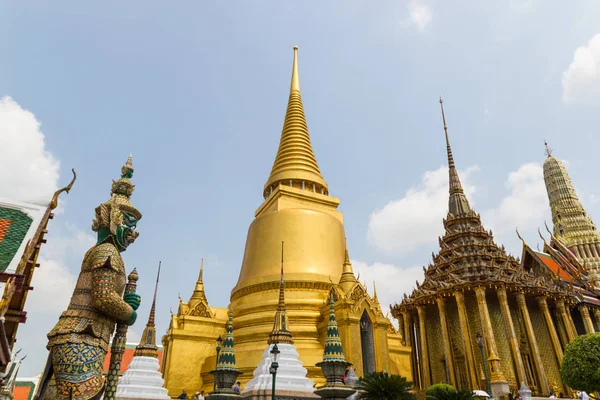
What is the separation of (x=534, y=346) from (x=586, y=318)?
5549 millimetres

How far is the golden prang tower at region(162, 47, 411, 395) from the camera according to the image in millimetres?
14859

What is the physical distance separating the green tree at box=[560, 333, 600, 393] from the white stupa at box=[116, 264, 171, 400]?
13.8 metres

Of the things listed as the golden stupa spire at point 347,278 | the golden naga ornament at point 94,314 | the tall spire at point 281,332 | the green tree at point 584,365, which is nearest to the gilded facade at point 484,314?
the green tree at point 584,365

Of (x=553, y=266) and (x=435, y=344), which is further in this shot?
(x=553, y=266)

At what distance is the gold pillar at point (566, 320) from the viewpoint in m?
21.2

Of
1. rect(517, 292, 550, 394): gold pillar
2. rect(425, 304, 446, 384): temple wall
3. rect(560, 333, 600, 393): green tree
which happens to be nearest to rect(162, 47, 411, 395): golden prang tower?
rect(425, 304, 446, 384): temple wall

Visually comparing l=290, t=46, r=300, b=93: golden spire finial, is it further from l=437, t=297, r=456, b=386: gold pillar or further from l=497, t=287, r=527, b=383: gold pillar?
l=497, t=287, r=527, b=383: gold pillar

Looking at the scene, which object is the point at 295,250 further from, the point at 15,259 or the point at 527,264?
the point at 527,264

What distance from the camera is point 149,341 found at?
49.2ft

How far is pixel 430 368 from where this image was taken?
2238 centimetres

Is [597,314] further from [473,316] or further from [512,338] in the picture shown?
[512,338]

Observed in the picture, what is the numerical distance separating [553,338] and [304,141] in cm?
1553

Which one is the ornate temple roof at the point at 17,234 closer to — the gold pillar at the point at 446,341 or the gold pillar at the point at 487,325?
the gold pillar at the point at 487,325

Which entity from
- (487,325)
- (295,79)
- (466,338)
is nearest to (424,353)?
(466,338)
